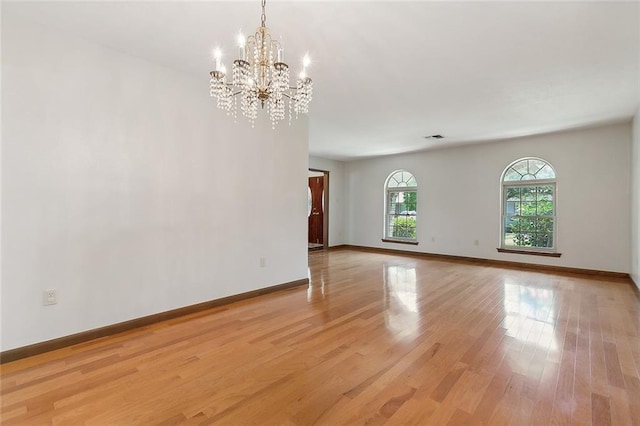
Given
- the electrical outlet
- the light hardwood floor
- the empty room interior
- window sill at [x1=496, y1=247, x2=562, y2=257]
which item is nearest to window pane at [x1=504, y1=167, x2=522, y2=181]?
window sill at [x1=496, y1=247, x2=562, y2=257]

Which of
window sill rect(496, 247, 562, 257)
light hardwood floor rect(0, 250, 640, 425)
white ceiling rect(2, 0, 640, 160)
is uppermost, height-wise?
white ceiling rect(2, 0, 640, 160)

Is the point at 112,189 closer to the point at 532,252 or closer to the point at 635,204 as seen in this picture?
the point at 635,204

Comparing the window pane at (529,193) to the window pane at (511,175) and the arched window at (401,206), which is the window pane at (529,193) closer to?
the window pane at (511,175)

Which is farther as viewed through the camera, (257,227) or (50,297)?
(257,227)

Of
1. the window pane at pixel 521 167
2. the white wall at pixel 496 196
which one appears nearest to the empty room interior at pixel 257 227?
the white wall at pixel 496 196

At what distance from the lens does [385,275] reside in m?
5.16

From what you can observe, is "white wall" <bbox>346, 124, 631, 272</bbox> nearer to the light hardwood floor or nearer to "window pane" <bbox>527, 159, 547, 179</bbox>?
"window pane" <bbox>527, 159, 547, 179</bbox>

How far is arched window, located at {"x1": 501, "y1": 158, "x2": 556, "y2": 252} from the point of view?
5699mm

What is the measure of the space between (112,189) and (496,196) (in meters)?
6.52

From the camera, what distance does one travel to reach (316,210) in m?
8.73

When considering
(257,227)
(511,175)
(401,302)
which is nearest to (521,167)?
(511,175)

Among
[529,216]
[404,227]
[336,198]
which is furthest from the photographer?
[336,198]

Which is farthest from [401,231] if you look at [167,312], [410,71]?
[167,312]

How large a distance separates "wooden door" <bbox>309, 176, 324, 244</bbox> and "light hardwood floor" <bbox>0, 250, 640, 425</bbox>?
16.3ft
